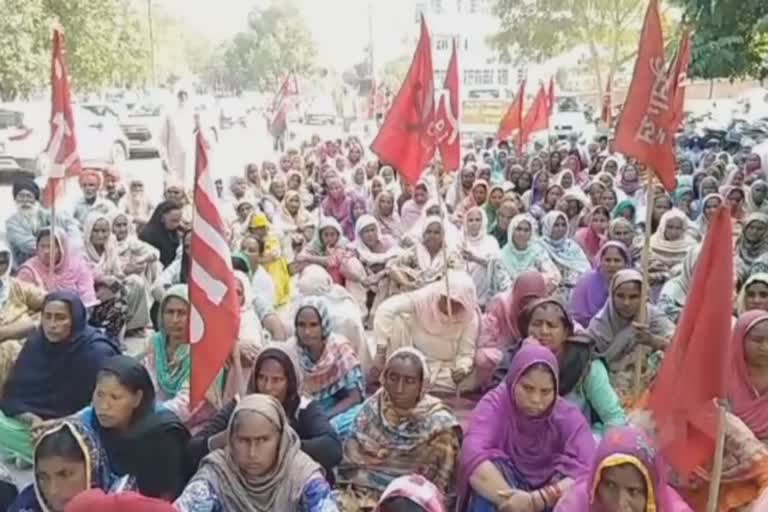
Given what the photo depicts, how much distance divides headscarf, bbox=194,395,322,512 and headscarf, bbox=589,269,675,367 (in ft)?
6.83

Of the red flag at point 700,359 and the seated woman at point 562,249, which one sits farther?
the seated woman at point 562,249

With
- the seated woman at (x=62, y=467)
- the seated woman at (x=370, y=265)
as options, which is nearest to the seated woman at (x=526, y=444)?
the seated woman at (x=62, y=467)

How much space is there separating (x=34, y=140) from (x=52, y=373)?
1370 centimetres

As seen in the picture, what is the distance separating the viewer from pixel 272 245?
6.99 meters

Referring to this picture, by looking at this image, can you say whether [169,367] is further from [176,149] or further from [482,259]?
[176,149]

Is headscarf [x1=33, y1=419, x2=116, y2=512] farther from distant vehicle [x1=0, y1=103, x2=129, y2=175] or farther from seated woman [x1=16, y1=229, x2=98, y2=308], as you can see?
distant vehicle [x1=0, y1=103, x2=129, y2=175]

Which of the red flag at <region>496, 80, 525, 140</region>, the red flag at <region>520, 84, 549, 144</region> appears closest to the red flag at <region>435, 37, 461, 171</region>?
the red flag at <region>496, 80, 525, 140</region>

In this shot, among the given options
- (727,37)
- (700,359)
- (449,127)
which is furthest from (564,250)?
(727,37)

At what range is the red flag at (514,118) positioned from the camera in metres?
13.6

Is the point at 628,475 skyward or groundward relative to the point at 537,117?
groundward

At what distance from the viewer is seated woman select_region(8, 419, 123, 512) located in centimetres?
291

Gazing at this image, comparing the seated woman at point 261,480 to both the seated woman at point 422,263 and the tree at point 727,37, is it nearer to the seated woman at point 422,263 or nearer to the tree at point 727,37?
the seated woman at point 422,263

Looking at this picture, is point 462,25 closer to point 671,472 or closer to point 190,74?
point 190,74

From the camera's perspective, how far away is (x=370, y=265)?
26.4ft
